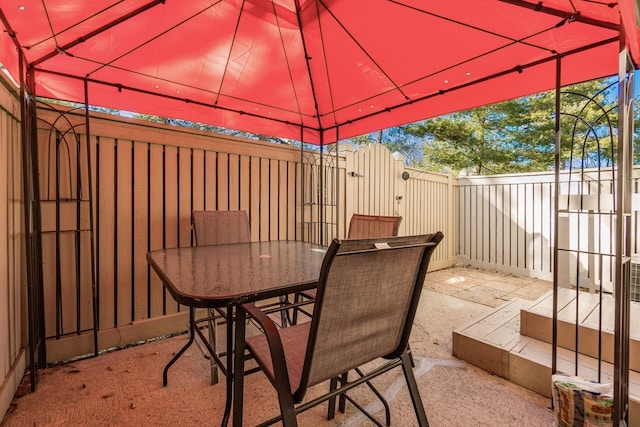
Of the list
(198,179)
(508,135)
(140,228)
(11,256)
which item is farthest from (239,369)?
(508,135)

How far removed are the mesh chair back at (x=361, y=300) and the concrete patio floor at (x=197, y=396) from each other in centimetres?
84

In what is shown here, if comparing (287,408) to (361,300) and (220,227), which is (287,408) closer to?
(361,300)

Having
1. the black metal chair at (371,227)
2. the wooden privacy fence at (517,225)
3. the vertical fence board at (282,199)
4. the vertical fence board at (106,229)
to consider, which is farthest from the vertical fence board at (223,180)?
the wooden privacy fence at (517,225)

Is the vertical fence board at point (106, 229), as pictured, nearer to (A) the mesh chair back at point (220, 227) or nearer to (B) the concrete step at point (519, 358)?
(A) the mesh chair back at point (220, 227)

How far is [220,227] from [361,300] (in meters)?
2.02

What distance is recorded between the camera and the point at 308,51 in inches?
98.3

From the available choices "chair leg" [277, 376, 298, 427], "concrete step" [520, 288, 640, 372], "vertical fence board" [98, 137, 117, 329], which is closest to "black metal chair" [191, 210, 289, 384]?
"vertical fence board" [98, 137, 117, 329]

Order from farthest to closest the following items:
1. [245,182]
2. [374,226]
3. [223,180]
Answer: [245,182]
[223,180]
[374,226]

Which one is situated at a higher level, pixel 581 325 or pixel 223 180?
pixel 223 180

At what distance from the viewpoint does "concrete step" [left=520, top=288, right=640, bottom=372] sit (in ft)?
6.24

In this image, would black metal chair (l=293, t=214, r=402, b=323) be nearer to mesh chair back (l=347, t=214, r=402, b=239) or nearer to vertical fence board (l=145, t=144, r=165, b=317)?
mesh chair back (l=347, t=214, r=402, b=239)

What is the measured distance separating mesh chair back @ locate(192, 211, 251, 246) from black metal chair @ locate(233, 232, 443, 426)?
1.54m

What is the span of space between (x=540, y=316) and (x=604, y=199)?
3.61 feet

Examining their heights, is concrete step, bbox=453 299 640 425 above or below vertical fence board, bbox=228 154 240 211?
below
